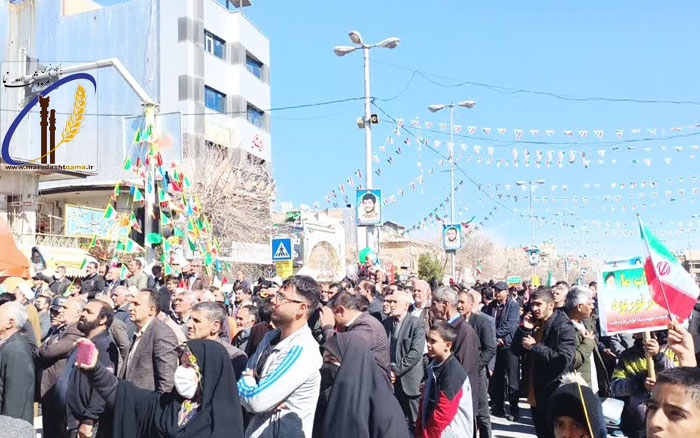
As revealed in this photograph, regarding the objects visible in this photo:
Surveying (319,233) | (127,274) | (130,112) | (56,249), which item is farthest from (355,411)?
(319,233)

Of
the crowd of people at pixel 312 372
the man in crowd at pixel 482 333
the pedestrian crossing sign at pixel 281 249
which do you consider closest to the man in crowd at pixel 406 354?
the crowd of people at pixel 312 372

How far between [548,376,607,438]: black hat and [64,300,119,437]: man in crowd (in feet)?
10.2

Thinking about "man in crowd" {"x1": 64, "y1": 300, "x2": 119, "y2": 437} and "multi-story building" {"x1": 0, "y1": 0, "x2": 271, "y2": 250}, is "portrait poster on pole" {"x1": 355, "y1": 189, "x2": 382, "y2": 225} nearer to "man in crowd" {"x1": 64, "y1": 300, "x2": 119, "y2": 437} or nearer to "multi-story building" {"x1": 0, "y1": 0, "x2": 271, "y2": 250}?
"man in crowd" {"x1": 64, "y1": 300, "x2": 119, "y2": 437}

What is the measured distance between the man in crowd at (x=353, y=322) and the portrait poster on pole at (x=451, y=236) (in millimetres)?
17172

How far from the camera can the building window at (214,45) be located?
40.0 meters

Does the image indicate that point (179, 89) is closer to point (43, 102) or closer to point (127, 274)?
point (43, 102)

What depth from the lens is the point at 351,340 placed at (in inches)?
172

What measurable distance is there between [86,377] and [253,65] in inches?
1633

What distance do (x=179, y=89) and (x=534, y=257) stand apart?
71.4 feet

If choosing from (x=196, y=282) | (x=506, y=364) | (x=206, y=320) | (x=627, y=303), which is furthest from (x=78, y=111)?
(x=627, y=303)

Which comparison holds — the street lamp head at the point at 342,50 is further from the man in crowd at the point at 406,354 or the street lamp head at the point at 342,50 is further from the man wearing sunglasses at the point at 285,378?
the man wearing sunglasses at the point at 285,378

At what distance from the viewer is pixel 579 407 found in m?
3.47

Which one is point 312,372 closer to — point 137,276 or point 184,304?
point 184,304

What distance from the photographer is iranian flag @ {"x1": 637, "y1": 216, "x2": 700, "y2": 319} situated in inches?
171
